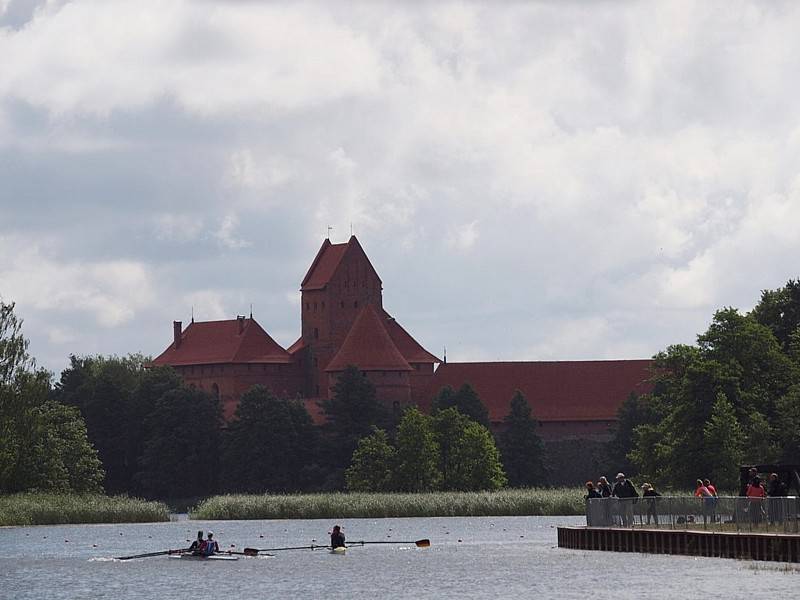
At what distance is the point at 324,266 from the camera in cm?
17038

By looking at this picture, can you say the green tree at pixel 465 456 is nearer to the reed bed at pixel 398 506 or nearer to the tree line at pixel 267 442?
the tree line at pixel 267 442

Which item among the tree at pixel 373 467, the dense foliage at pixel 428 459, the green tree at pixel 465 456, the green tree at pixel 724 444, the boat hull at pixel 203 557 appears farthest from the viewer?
the green tree at pixel 465 456

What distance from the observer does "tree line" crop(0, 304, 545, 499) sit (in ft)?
408

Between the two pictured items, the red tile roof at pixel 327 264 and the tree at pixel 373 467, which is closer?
the tree at pixel 373 467

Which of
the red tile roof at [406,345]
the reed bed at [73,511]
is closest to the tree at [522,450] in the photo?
the red tile roof at [406,345]

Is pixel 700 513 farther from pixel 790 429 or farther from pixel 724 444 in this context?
pixel 724 444

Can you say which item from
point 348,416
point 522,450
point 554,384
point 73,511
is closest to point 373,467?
Result: point 348,416

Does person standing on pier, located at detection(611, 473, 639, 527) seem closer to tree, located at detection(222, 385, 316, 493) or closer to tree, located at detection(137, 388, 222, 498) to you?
tree, located at detection(222, 385, 316, 493)

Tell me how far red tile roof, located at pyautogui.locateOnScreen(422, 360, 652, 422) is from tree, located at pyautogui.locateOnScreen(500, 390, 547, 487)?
1774cm

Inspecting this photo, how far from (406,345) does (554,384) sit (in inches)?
515

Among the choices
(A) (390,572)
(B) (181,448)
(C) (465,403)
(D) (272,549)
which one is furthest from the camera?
(C) (465,403)

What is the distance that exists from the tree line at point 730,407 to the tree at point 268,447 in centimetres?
4386

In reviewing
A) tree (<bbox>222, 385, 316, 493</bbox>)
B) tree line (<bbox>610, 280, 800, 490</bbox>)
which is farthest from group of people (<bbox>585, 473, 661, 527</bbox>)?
tree (<bbox>222, 385, 316, 493</bbox>)

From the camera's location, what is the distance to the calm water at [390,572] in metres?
50.3
